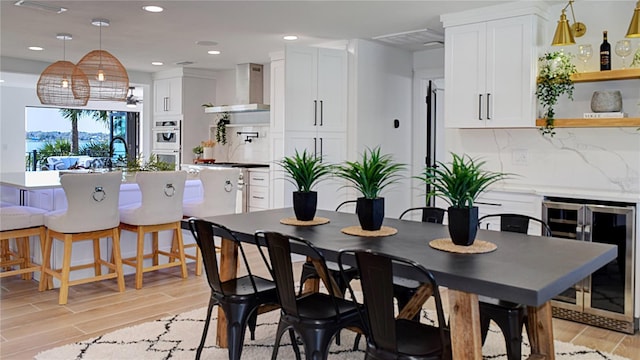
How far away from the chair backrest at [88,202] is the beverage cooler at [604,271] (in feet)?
11.2

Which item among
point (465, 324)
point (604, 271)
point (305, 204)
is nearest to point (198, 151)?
point (305, 204)

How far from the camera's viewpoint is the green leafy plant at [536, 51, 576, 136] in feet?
13.3

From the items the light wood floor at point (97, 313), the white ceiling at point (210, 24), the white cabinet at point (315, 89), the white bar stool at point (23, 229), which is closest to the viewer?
the light wood floor at point (97, 313)

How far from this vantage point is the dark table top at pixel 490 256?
1721mm

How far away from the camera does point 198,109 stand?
853 cm

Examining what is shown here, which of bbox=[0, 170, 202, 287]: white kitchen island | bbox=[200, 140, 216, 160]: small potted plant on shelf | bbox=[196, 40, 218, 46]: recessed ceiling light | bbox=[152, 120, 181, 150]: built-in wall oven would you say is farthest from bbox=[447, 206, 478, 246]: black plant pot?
bbox=[152, 120, 181, 150]: built-in wall oven

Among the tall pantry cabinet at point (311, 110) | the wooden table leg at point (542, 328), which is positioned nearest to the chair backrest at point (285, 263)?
the wooden table leg at point (542, 328)

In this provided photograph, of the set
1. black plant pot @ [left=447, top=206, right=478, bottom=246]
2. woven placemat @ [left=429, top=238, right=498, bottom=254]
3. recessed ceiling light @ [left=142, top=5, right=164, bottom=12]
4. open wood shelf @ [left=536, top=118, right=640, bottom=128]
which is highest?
recessed ceiling light @ [left=142, top=5, right=164, bottom=12]

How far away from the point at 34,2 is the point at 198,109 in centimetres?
425

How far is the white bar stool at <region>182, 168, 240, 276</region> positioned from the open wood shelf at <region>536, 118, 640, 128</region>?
8.95ft

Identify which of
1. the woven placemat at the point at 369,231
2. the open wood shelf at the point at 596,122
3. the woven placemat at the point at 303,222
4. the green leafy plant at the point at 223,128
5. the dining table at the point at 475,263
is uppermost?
the green leafy plant at the point at 223,128

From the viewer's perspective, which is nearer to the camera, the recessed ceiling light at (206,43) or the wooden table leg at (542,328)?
the wooden table leg at (542,328)

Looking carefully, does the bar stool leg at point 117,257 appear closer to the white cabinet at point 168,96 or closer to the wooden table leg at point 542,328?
the wooden table leg at point 542,328

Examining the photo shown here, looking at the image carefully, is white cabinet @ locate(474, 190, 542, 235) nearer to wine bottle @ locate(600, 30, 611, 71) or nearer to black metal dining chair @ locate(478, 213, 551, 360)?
wine bottle @ locate(600, 30, 611, 71)
